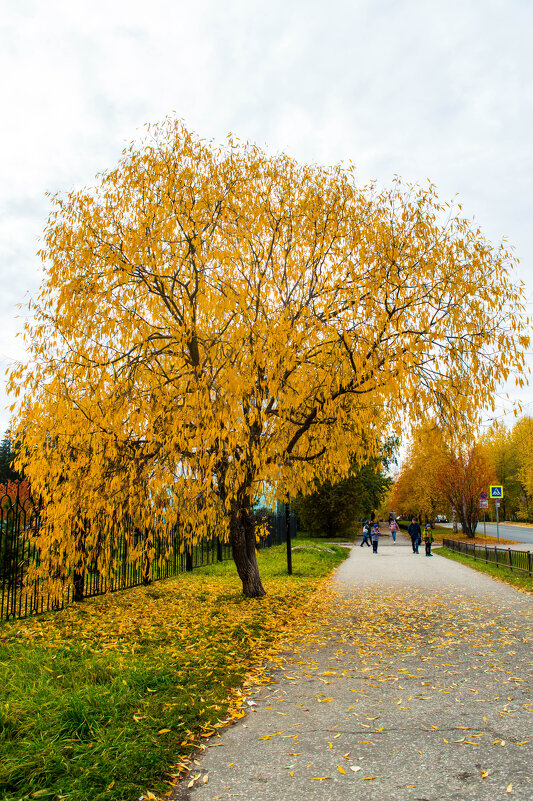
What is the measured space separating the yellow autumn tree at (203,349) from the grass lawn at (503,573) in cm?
767

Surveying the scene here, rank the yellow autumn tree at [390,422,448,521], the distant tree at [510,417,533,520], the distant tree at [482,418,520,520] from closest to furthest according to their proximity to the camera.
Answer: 1. the yellow autumn tree at [390,422,448,521]
2. the distant tree at [510,417,533,520]
3. the distant tree at [482,418,520,520]

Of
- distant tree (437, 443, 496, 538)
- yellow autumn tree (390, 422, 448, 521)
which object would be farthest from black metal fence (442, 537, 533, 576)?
distant tree (437, 443, 496, 538)

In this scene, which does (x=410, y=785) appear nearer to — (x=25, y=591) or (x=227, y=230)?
(x=25, y=591)

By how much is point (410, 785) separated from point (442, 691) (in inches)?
85.3

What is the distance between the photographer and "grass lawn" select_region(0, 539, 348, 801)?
11.8 feet

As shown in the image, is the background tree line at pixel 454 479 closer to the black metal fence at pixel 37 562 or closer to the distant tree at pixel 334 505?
the distant tree at pixel 334 505

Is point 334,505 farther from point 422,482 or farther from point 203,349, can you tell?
point 203,349

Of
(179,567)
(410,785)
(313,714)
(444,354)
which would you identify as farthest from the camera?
(179,567)

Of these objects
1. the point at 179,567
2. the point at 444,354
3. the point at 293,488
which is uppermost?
the point at 444,354

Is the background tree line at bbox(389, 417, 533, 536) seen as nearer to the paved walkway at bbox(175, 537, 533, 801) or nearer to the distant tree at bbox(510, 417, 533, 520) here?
the distant tree at bbox(510, 417, 533, 520)

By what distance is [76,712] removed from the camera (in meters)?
4.34

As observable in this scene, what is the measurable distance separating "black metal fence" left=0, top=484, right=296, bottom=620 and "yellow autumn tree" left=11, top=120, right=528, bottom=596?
1.34 ft

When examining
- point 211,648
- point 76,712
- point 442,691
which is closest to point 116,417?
point 211,648

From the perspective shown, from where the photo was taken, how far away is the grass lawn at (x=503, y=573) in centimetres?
1388
